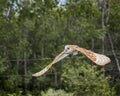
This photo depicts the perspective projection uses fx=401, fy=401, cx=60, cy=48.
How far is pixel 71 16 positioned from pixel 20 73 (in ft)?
13.1

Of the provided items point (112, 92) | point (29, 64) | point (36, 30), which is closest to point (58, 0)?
point (36, 30)

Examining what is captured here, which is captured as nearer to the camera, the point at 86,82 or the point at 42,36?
the point at 86,82

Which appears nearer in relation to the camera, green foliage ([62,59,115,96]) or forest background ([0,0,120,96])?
green foliage ([62,59,115,96])

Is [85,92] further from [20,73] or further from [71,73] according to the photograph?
[20,73]

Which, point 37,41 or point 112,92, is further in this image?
point 37,41

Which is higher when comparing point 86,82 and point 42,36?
point 42,36

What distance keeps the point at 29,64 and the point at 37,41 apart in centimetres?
129

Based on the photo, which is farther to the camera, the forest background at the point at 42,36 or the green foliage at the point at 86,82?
the forest background at the point at 42,36

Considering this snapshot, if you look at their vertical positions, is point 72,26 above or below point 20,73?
above

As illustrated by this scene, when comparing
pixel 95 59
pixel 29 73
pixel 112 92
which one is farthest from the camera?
pixel 29 73

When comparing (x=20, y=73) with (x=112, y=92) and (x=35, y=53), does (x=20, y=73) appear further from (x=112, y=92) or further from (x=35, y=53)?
(x=112, y=92)

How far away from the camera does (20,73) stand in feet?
68.4

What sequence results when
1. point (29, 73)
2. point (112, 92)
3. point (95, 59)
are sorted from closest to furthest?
point (95, 59) < point (112, 92) < point (29, 73)

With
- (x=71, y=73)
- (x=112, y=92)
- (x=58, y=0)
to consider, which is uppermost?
(x=58, y=0)
